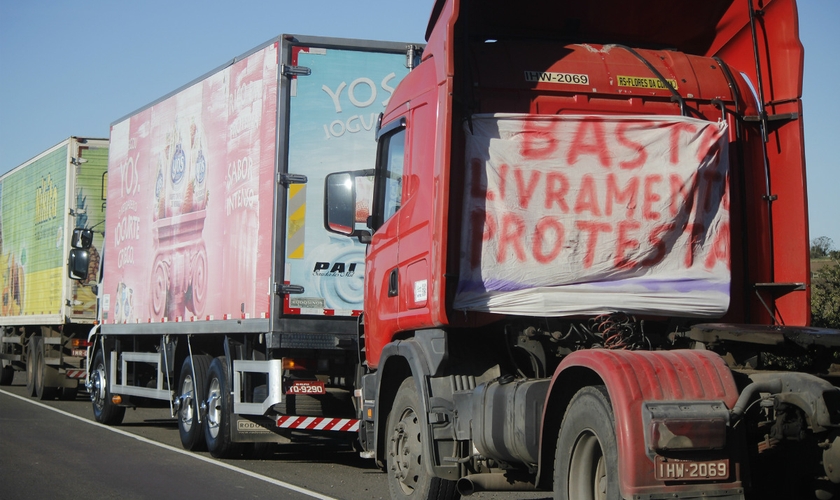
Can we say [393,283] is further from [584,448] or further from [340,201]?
[584,448]

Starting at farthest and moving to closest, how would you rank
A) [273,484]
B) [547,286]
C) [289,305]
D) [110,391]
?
1. [110,391]
2. [289,305]
3. [273,484]
4. [547,286]

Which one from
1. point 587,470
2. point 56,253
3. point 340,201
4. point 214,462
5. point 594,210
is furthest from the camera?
point 56,253

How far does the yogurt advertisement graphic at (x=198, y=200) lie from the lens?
1050 centimetres

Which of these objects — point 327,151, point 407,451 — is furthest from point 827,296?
point 407,451

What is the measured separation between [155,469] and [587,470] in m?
6.39

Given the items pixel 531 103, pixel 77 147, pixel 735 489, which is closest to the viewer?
pixel 735 489

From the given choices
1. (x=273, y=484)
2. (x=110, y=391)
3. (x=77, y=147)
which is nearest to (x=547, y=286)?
(x=273, y=484)

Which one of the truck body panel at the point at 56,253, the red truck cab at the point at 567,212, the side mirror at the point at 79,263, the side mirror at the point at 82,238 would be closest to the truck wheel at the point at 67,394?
the truck body panel at the point at 56,253

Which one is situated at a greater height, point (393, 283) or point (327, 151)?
point (327, 151)

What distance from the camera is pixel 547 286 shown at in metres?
6.16

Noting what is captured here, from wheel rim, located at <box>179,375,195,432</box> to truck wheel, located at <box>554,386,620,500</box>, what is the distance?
7697 millimetres

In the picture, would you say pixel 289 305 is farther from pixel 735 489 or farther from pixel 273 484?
pixel 735 489

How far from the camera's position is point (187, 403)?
1246cm

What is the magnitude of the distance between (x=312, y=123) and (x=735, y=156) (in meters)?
5.00
